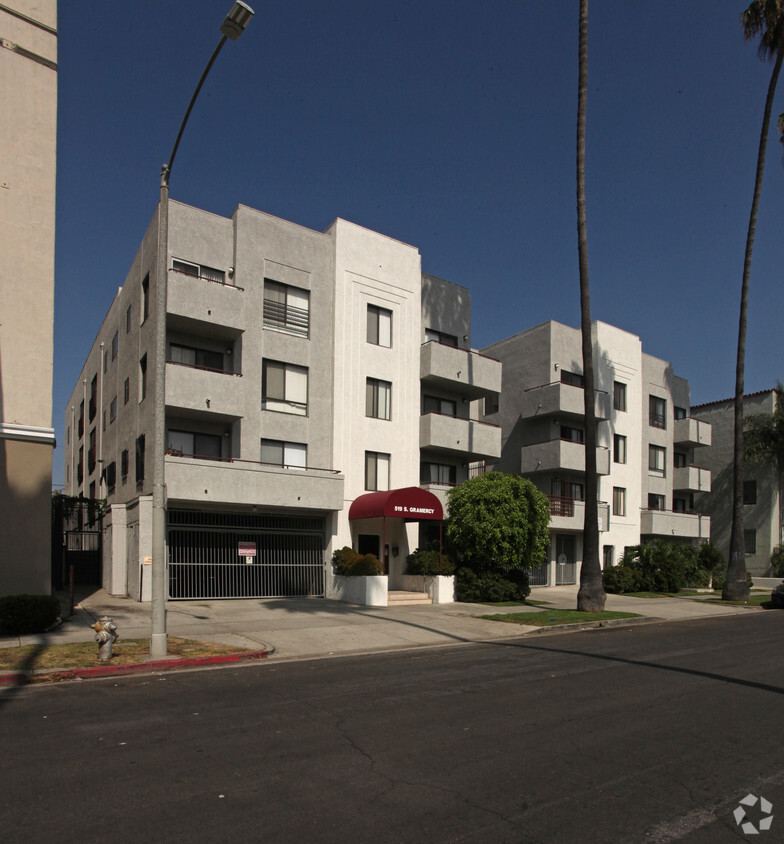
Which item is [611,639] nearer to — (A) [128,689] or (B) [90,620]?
(A) [128,689]

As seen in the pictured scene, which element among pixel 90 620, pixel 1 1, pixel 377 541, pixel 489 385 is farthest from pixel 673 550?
pixel 1 1

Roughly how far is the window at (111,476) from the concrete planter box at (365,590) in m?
11.0

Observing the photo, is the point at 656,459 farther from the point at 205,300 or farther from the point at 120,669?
the point at 120,669

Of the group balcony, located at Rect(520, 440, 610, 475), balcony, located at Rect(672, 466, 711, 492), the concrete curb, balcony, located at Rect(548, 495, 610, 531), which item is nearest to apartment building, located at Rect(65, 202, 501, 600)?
balcony, located at Rect(520, 440, 610, 475)

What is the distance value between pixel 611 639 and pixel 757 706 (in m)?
7.76

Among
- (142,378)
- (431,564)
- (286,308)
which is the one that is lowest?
(431,564)

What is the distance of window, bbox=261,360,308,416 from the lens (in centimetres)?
2588

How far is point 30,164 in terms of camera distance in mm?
18250

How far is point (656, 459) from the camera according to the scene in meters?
42.1

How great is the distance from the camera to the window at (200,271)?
2452 cm

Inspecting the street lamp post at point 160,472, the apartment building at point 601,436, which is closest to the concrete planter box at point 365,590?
the street lamp post at point 160,472

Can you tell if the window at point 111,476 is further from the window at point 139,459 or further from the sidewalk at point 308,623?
the sidewalk at point 308,623

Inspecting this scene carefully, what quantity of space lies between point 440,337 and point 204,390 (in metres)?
12.0

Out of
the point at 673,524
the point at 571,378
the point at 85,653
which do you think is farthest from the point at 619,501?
the point at 85,653
